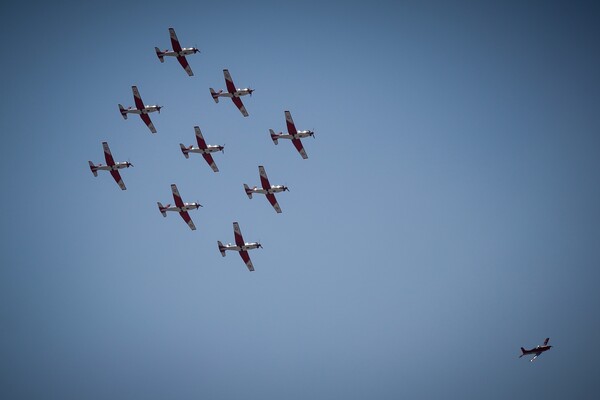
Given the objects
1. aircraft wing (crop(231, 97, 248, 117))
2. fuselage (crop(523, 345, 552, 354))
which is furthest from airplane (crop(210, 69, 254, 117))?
fuselage (crop(523, 345, 552, 354))

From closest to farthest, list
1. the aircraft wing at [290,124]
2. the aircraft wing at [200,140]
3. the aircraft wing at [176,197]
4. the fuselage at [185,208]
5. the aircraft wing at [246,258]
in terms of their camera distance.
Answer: the aircraft wing at [290,124]
the aircraft wing at [200,140]
the aircraft wing at [176,197]
the fuselage at [185,208]
the aircraft wing at [246,258]

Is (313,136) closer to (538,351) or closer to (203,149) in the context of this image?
(203,149)

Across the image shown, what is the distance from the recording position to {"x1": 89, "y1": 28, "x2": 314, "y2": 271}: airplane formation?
55031mm

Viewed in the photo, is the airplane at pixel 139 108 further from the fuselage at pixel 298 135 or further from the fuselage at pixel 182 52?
the fuselage at pixel 298 135

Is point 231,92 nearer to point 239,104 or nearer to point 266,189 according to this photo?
point 239,104

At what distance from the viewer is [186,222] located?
60062 mm

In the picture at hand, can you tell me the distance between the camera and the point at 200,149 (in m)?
57.3

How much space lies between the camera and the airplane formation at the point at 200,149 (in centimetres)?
5503

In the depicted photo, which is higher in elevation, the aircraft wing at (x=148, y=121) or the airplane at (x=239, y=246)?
the aircraft wing at (x=148, y=121)

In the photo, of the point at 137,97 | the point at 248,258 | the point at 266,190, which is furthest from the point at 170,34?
the point at 248,258

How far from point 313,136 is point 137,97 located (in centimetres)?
2117

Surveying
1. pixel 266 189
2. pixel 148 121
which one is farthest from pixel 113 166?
pixel 266 189

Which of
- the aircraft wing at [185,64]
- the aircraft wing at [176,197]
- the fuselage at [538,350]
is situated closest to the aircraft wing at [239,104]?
the aircraft wing at [185,64]

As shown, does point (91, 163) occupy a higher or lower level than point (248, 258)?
higher
